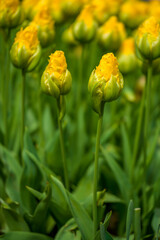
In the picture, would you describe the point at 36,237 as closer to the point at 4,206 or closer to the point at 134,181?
the point at 4,206

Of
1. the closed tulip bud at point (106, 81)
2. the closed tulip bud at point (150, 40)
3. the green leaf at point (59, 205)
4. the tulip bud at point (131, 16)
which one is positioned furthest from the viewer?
the tulip bud at point (131, 16)

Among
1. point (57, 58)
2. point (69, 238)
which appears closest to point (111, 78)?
point (57, 58)

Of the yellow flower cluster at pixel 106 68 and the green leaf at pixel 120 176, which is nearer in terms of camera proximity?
the yellow flower cluster at pixel 106 68

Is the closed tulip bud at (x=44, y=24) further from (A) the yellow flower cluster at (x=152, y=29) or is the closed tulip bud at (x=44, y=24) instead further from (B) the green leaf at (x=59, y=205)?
(B) the green leaf at (x=59, y=205)

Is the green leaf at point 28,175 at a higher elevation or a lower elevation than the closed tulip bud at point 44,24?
lower

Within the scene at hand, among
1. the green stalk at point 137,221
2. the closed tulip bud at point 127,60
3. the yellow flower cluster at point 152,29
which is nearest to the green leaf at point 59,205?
the green stalk at point 137,221

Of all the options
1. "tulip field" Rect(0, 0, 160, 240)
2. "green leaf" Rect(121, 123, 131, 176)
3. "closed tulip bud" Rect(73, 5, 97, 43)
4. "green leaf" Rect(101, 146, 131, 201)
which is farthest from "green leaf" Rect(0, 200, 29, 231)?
"closed tulip bud" Rect(73, 5, 97, 43)
